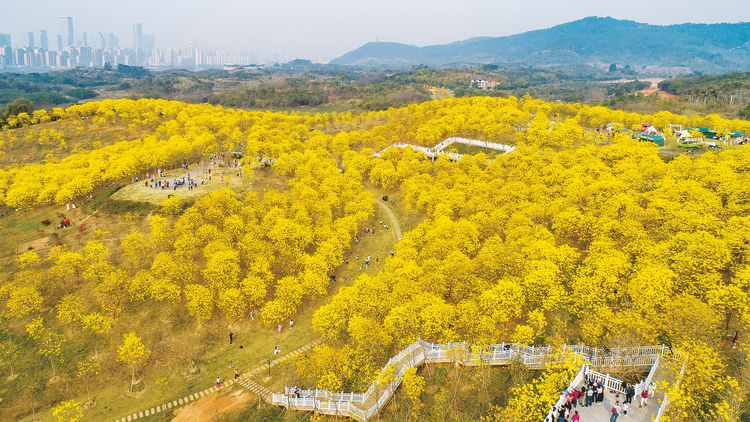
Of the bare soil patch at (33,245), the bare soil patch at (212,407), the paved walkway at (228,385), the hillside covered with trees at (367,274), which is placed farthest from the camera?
the bare soil patch at (33,245)

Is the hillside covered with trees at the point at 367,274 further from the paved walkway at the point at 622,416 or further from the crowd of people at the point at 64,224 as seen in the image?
the paved walkway at the point at 622,416

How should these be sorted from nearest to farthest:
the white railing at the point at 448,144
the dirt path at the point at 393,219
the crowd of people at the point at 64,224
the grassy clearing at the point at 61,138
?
the crowd of people at the point at 64,224, the dirt path at the point at 393,219, the white railing at the point at 448,144, the grassy clearing at the point at 61,138

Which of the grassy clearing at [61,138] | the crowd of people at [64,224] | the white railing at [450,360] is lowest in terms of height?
the white railing at [450,360]

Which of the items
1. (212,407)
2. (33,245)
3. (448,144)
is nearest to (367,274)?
(212,407)

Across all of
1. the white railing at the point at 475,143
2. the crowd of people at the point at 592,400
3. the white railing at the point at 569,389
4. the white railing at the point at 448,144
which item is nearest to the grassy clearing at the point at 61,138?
the white railing at the point at 448,144

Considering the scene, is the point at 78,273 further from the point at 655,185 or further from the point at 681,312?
the point at 655,185

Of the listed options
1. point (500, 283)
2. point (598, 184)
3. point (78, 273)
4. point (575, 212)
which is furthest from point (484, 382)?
point (78, 273)

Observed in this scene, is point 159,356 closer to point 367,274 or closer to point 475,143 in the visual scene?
point 367,274

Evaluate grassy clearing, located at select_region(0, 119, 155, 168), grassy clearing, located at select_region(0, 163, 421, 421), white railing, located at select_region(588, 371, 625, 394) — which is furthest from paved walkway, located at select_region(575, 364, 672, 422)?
grassy clearing, located at select_region(0, 119, 155, 168)

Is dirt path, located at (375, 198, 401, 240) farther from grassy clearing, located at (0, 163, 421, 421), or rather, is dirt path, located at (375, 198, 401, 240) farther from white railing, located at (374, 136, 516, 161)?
white railing, located at (374, 136, 516, 161)
